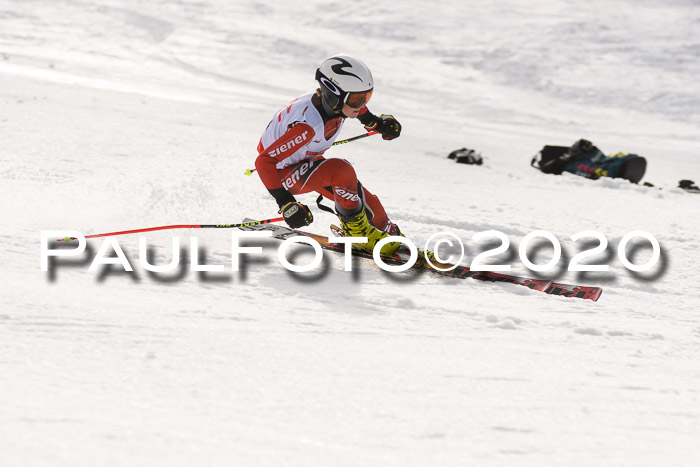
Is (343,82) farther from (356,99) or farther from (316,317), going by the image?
(316,317)

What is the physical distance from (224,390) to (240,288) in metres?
1.25

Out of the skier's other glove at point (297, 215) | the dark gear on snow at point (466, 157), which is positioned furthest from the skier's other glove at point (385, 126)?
the dark gear on snow at point (466, 157)

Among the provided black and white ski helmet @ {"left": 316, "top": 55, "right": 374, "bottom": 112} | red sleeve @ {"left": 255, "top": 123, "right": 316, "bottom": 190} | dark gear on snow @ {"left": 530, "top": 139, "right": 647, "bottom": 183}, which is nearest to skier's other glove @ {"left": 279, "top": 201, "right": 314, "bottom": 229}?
red sleeve @ {"left": 255, "top": 123, "right": 316, "bottom": 190}

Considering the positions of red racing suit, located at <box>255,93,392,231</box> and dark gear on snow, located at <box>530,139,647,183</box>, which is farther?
dark gear on snow, located at <box>530,139,647,183</box>

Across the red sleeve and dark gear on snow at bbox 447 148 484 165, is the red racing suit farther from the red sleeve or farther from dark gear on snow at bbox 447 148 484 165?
dark gear on snow at bbox 447 148 484 165

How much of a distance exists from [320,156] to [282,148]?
45 cm

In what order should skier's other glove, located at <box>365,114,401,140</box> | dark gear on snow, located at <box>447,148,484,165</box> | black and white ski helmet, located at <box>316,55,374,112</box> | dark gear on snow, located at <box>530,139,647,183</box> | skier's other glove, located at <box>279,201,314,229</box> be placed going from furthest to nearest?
dark gear on snow, located at <box>447,148,484,165</box>
dark gear on snow, located at <box>530,139,647,183</box>
skier's other glove, located at <box>365,114,401,140</box>
black and white ski helmet, located at <box>316,55,374,112</box>
skier's other glove, located at <box>279,201,314,229</box>

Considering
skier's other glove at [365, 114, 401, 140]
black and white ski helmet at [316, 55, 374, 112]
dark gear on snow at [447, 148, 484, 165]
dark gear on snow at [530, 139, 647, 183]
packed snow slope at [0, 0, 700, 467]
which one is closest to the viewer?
packed snow slope at [0, 0, 700, 467]

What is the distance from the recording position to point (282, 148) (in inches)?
162

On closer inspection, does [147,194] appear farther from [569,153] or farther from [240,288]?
[569,153]

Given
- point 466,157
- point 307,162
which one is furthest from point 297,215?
point 466,157

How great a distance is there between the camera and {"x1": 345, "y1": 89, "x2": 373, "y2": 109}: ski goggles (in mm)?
4086

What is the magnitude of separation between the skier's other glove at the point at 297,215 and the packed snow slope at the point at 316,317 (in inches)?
13.5

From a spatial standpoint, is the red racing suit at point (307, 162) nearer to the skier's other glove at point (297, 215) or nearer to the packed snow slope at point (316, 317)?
the skier's other glove at point (297, 215)
